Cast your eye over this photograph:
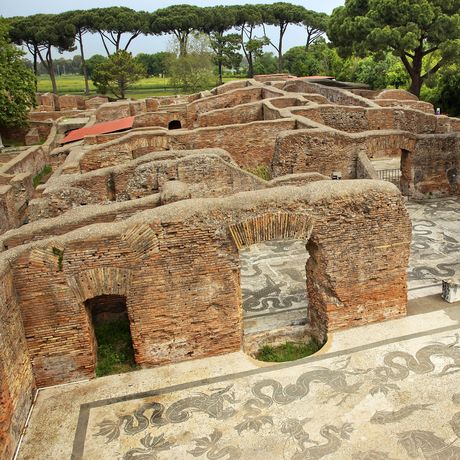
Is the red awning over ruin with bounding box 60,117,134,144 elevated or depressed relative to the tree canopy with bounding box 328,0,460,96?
depressed

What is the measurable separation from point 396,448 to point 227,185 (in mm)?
6646

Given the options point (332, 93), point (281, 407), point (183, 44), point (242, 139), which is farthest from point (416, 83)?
point (183, 44)

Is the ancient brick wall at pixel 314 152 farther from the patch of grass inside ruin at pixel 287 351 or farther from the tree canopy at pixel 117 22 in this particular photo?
the tree canopy at pixel 117 22

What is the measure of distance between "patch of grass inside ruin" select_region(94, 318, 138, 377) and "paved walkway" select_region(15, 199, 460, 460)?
0.22 metres

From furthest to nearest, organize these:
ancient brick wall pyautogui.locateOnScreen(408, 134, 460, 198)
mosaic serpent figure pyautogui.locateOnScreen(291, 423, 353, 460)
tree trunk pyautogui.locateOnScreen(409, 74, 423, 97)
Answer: tree trunk pyautogui.locateOnScreen(409, 74, 423, 97) → ancient brick wall pyautogui.locateOnScreen(408, 134, 460, 198) → mosaic serpent figure pyautogui.locateOnScreen(291, 423, 353, 460)

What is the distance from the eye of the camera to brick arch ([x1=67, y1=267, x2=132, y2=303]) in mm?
6230

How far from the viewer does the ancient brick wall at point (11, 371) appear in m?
5.36

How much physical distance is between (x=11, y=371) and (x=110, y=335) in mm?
2068

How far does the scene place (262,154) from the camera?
1409 centimetres

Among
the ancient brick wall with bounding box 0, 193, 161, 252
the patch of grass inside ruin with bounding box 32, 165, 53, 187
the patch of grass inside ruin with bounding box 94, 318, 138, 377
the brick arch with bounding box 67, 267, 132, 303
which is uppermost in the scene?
the ancient brick wall with bounding box 0, 193, 161, 252

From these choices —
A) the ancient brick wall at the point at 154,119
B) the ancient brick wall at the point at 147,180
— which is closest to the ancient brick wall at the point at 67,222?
the ancient brick wall at the point at 147,180

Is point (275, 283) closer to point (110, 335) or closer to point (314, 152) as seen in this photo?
point (110, 335)

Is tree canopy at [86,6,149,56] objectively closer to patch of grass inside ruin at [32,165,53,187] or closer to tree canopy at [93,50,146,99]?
tree canopy at [93,50,146,99]

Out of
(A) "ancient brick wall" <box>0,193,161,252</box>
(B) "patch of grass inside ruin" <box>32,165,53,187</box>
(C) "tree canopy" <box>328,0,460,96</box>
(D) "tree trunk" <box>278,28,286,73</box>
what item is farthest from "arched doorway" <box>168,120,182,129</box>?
(D) "tree trunk" <box>278,28,286,73</box>
